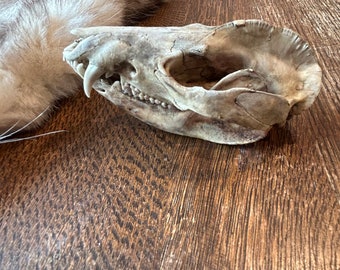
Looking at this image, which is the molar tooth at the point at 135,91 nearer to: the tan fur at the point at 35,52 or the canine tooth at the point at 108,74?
the canine tooth at the point at 108,74

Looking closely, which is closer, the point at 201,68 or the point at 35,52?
the point at 201,68

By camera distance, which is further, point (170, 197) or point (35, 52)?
point (35, 52)

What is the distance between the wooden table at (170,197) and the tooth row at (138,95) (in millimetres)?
45

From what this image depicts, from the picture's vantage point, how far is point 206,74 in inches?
18.8

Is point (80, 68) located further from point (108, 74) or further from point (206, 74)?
point (206, 74)

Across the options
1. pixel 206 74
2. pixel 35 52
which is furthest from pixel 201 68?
pixel 35 52

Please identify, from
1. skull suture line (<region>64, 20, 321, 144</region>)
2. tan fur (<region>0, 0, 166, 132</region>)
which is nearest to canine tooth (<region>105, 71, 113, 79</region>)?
skull suture line (<region>64, 20, 321, 144</region>)

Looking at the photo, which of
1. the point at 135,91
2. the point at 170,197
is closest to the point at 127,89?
the point at 135,91

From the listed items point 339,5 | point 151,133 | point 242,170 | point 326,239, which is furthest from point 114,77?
point 339,5

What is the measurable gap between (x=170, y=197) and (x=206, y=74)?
5.4 inches

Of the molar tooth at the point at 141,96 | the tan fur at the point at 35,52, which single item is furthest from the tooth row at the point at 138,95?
the tan fur at the point at 35,52

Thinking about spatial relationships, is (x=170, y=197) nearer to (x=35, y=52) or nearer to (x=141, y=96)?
(x=141, y=96)

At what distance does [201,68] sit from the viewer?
472 mm

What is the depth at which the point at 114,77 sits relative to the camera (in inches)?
20.1
